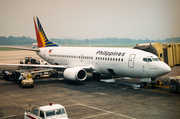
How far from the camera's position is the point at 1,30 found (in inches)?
4988

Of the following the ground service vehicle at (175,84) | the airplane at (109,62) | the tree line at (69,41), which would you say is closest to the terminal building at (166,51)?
the airplane at (109,62)

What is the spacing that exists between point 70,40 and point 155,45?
129674mm

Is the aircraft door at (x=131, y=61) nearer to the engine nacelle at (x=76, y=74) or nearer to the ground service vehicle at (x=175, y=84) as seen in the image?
the ground service vehicle at (x=175, y=84)

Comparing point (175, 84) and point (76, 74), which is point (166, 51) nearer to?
point (175, 84)

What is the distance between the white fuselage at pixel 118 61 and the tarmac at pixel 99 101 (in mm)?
2049

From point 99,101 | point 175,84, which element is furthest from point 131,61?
→ point 99,101

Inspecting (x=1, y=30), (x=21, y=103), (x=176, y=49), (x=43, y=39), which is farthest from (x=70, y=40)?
(x=21, y=103)

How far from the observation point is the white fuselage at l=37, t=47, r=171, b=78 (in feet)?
87.4

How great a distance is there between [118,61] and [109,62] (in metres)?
1.44

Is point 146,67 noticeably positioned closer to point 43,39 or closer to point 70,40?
point 43,39

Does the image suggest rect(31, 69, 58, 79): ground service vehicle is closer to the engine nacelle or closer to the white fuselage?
the white fuselage

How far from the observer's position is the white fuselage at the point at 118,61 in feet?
87.4

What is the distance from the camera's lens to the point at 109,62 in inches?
1185

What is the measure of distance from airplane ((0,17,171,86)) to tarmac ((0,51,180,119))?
1.83m
